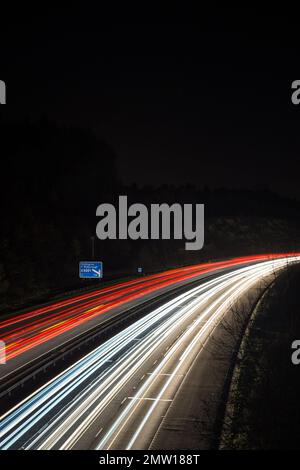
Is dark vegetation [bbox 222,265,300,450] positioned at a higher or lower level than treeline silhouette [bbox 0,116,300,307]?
lower

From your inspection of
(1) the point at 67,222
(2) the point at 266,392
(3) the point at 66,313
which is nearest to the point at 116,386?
(2) the point at 266,392

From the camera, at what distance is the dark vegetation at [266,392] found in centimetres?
1603

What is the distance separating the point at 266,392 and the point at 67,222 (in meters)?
→ 54.4

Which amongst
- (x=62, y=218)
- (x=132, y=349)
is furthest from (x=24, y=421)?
(x=62, y=218)

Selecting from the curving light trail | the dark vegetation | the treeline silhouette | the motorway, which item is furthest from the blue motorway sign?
the dark vegetation

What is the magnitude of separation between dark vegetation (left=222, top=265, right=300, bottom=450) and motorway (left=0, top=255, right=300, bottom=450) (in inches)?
102

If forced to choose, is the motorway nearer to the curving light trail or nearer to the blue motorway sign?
the curving light trail

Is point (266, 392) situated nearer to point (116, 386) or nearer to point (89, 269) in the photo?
point (116, 386)

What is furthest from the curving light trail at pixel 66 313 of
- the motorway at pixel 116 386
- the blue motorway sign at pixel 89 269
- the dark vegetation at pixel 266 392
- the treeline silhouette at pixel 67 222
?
the dark vegetation at pixel 266 392

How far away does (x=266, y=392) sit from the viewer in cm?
2044

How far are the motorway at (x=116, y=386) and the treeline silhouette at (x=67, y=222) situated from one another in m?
13.2

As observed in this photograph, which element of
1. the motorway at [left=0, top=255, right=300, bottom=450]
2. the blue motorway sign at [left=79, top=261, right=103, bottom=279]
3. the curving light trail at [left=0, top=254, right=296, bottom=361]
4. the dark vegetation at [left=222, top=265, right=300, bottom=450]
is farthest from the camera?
the blue motorway sign at [left=79, top=261, right=103, bottom=279]

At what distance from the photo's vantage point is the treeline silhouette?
50781 mm

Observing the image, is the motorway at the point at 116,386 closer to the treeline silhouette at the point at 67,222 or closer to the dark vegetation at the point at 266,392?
the dark vegetation at the point at 266,392
